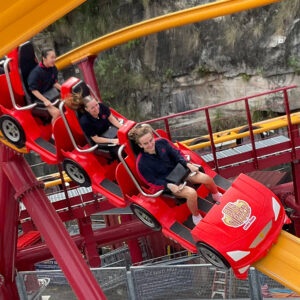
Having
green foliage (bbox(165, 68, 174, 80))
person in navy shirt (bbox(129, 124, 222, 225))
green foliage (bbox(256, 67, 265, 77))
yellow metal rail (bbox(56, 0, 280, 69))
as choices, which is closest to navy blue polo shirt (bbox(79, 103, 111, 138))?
person in navy shirt (bbox(129, 124, 222, 225))

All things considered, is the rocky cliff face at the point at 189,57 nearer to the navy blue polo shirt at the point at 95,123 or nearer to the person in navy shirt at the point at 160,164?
the navy blue polo shirt at the point at 95,123

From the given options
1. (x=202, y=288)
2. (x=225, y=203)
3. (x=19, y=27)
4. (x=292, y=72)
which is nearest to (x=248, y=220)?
(x=225, y=203)

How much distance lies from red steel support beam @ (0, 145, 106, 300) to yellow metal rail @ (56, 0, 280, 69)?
12.5ft

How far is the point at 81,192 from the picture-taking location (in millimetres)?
7250

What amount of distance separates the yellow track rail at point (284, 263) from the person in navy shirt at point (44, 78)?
8.57ft

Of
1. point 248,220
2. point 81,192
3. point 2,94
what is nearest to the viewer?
point 248,220

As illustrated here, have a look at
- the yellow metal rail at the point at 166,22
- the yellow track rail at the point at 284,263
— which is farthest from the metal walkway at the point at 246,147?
the yellow track rail at the point at 284,263

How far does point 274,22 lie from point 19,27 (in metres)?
13.3

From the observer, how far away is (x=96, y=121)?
4.89 meters

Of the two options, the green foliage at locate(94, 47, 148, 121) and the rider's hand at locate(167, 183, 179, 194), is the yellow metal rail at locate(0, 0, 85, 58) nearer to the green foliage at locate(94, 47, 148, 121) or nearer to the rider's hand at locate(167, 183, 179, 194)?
the rider's hand at locate(167, 183, 179, 194)

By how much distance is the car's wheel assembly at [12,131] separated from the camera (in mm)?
5258

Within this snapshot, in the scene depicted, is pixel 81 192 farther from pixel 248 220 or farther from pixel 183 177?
pixel 248 220

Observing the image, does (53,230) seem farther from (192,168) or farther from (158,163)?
(192,168)

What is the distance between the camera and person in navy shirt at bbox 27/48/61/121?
5.16 meters
